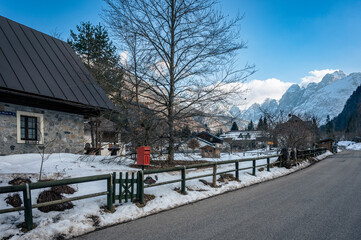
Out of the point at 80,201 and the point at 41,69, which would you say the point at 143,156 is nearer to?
the point at 80,201

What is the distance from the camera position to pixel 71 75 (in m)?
14.0

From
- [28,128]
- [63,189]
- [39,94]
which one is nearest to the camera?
[63,189]

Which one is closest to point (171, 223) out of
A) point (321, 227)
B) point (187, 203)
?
point (187, 203)

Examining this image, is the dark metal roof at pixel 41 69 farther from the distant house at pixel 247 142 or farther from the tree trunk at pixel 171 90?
the distant house at pixel 247 142

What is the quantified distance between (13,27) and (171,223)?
14242 mm

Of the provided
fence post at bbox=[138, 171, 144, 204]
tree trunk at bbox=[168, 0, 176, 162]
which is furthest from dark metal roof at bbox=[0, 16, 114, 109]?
fence post at bbox=[138, 171, 144, 204]

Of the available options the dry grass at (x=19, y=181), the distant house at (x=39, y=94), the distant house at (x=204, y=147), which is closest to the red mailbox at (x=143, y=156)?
the dry grass at (x=19, y=181)

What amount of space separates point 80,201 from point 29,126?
753 centimetres

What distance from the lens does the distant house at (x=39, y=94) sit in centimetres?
1084

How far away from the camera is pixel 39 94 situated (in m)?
11.0

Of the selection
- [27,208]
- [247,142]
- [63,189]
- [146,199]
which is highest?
[27,208]

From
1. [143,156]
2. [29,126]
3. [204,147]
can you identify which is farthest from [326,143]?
[29,126]

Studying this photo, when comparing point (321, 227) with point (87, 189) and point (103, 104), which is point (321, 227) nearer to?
Result: point (87, 189)

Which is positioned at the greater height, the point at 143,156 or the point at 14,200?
the point at 143,156
